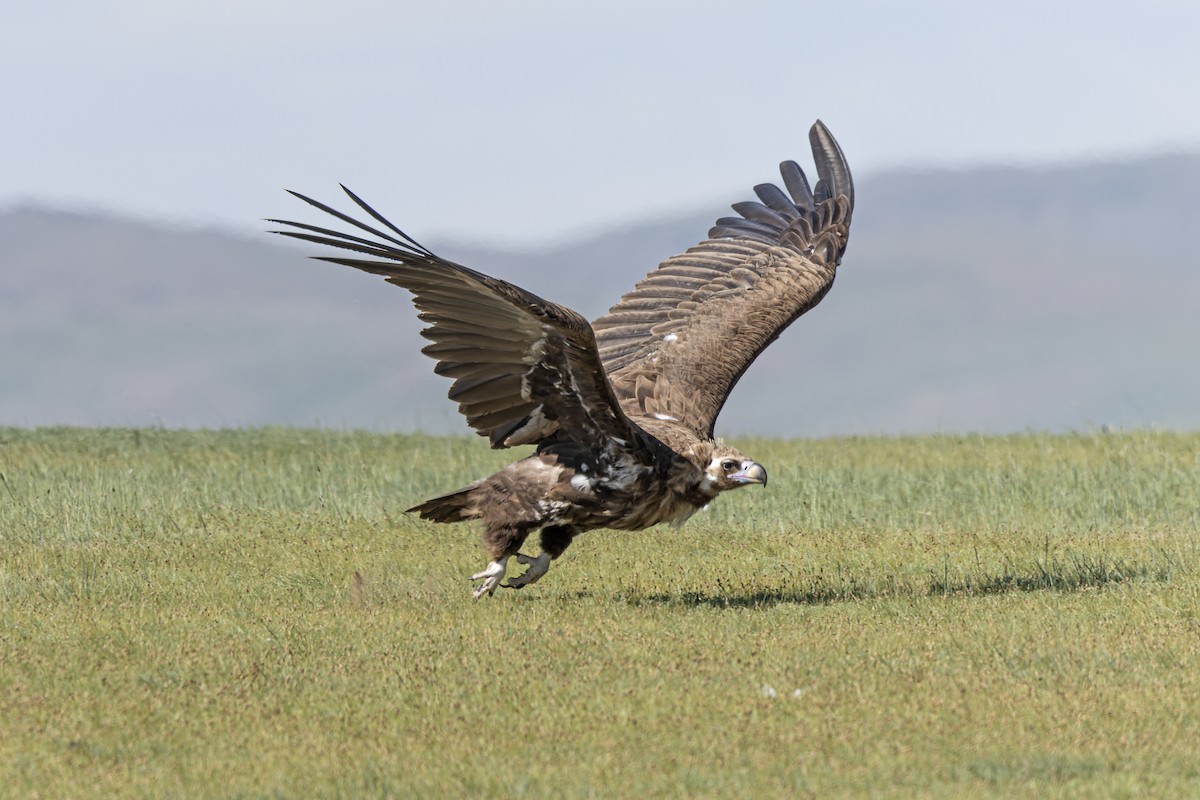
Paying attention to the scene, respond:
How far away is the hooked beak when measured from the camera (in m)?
Answer: 10.4

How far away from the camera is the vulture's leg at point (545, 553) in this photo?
36.2 feet

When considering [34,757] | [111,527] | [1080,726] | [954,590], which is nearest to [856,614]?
[954,590]

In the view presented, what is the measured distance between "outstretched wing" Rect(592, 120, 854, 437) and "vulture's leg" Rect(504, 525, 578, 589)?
1.02 meters

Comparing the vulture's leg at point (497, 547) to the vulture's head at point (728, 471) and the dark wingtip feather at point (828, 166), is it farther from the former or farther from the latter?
the dark wingtip feather at point (828, 166)

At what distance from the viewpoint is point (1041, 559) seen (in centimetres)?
1277

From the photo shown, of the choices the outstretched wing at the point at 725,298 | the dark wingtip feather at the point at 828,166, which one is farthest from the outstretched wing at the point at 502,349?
the dark wingtip feather at the point at 828,166

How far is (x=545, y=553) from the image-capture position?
11.1 m

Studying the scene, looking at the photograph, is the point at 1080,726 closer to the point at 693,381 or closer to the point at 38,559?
the point at 693,381

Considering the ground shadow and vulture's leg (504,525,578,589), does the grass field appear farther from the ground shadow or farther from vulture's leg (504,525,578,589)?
vulture's leg (504,525,578,589)

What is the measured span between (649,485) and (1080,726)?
3782 mm

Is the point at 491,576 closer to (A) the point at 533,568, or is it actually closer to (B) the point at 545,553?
(A) the point at 533,568

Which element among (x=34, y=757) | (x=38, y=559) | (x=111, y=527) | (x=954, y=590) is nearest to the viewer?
(x=34, y=757)

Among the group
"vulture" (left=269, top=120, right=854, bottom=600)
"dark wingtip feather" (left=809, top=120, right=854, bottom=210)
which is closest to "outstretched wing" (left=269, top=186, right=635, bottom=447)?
"vulture" (left=269, top=120, right=854, bottom=600)

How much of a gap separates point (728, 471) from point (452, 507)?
1.97 meters
